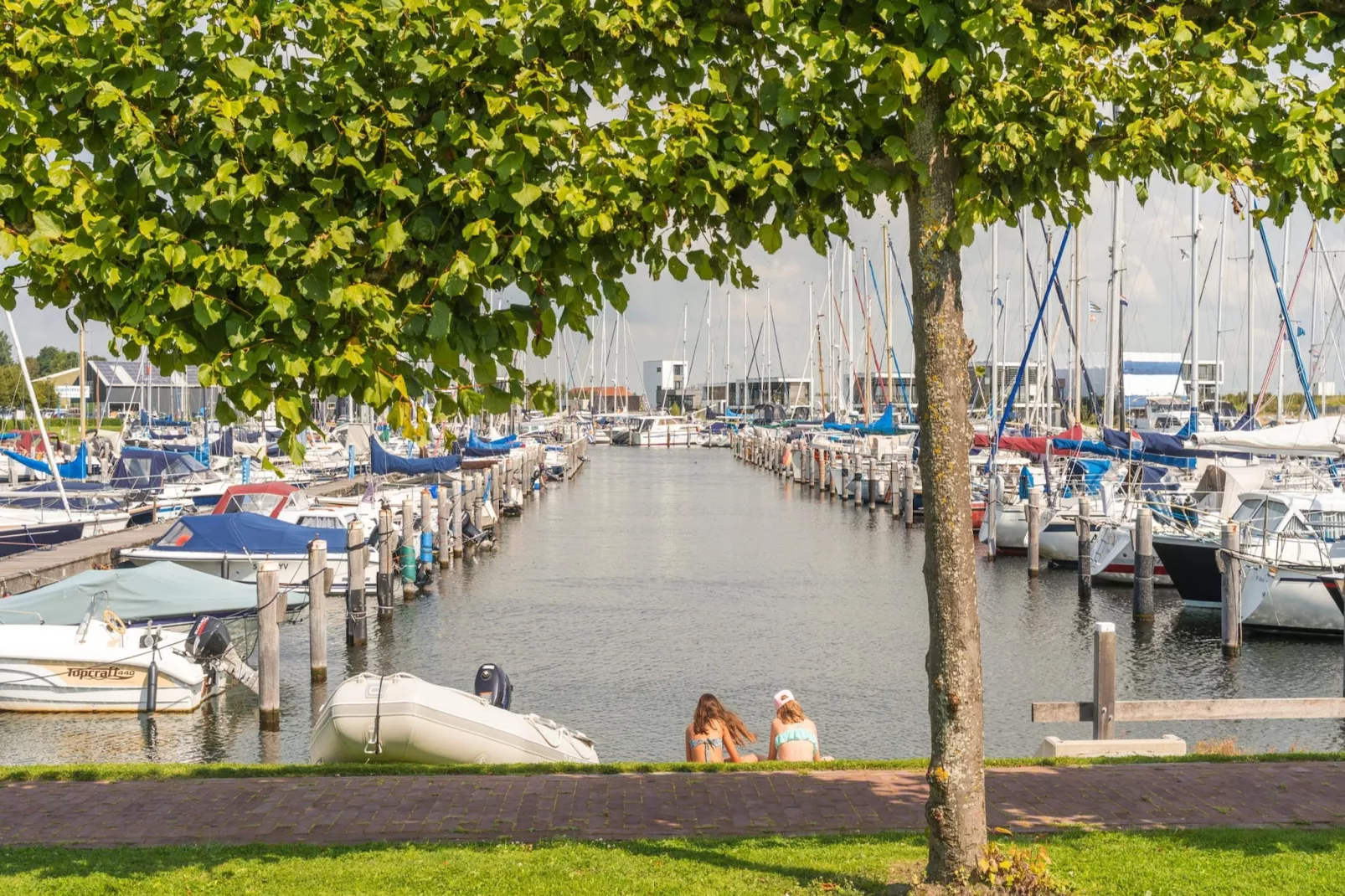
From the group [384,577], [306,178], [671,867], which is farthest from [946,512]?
[384,577]

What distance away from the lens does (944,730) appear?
7.72m

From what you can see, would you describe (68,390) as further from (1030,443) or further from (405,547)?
A: (1030,443)

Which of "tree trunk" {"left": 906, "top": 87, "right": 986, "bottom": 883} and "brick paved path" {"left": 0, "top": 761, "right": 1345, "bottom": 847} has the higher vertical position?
"tree trunk" {"left": 906, "top": 87, "right": 986, "bottom": 883}

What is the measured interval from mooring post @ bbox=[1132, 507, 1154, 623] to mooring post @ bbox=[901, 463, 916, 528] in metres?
23.2

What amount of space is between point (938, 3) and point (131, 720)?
18386 mm

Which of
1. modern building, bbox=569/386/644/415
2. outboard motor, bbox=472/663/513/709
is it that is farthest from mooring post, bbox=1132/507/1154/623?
modern building, bbox=569/386/644/415

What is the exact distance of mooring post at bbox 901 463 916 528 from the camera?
5438cm

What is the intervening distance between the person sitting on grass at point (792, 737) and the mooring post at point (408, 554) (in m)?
21.9

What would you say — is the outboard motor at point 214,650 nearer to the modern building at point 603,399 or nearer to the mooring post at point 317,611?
the mooring post at point 317,611

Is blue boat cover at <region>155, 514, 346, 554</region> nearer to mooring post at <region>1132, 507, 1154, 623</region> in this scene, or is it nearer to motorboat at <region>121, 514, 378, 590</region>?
motorboat at <region>121, 514, 378, 590</region>

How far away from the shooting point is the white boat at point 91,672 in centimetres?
2083

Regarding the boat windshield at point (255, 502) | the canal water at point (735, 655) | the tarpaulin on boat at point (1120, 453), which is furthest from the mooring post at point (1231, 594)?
the boat windshield at point (255, 502)

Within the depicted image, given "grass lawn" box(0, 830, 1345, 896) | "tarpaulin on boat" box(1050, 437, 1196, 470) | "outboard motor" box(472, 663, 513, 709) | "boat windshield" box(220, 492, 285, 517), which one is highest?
"tarpaulin on boat" box(1050, 437, 1196, 470)

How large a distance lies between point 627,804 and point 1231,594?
19.5m
